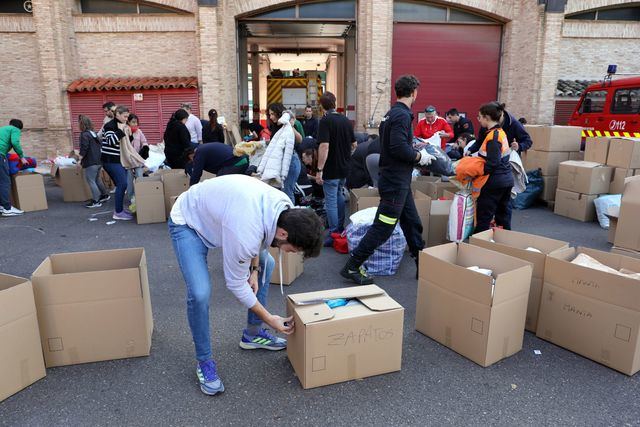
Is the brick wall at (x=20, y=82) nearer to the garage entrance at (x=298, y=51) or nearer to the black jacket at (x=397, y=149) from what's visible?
the garage entrance at (x=298, y=51)

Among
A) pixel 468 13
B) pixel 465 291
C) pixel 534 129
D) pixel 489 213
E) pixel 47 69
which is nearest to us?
pixel 465 291

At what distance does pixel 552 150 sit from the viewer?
25.5ft

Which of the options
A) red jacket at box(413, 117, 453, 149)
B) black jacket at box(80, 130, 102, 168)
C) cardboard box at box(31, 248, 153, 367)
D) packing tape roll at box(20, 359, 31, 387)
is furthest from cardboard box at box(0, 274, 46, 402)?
red jacket at box(413, 117, 453, 149)

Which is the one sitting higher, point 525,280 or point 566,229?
point 525,280

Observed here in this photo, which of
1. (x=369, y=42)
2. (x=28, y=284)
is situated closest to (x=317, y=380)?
(x=28, y=284)

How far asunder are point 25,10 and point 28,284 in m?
12.7

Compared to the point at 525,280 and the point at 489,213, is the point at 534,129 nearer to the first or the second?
the point at 489,213

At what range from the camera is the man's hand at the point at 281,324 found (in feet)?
8.45

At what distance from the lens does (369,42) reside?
40.8ft

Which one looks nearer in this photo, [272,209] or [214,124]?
[272,209]

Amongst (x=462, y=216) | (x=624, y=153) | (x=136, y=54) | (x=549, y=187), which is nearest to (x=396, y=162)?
(x=462, y=216)

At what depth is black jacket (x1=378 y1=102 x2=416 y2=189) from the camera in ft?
13.1

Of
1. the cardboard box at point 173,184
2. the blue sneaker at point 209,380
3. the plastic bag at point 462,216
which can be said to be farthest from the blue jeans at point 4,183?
the plastic bag at point 462,216

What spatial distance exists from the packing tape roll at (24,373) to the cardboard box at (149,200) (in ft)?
14.1
